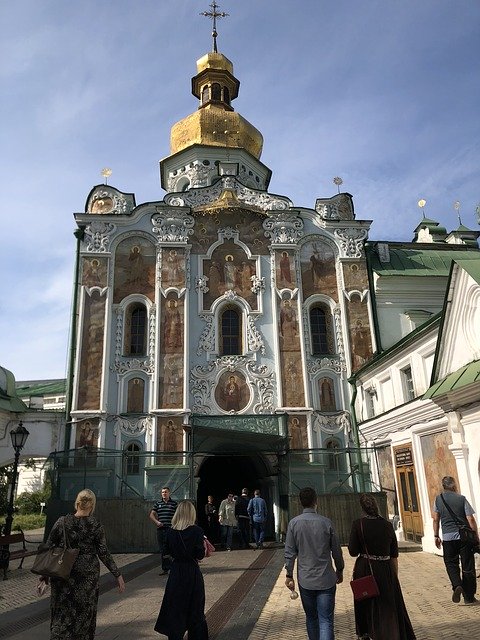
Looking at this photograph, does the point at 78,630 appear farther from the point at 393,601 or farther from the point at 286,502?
the point at 286,502

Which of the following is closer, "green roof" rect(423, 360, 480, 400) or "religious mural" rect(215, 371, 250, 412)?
"green roof" rect(423, 360, 480, 400)

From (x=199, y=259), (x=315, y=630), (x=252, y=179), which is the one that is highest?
(x=252, y=179)

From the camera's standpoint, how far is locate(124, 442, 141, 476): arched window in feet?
59.4

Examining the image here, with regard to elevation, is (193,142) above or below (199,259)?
above

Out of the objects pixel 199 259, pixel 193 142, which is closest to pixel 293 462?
pixel 199 259

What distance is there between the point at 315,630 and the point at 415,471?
1041cm

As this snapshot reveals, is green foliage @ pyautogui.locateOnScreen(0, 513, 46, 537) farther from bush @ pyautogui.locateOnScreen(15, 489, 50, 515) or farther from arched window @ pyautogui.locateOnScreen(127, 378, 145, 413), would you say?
arched window @ pyautogui.locateOnScreen(127, 378, 145, 413)

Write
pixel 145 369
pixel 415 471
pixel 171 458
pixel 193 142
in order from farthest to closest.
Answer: pixel 193 142 < pixel 145 369 < pixel 171 458 < pixel 415 471

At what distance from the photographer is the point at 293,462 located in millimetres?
18344

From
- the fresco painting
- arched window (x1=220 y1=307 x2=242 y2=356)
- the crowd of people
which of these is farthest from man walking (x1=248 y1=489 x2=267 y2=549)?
Result: the crowd of people

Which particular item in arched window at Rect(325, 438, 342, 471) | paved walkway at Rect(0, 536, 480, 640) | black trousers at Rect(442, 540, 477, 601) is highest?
arched window at Rect(325, 438, 342, 471)

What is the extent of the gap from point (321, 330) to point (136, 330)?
727 centimetres

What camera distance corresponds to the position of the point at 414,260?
22500mm

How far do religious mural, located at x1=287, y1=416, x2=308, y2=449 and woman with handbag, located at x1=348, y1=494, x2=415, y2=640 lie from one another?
1361 cm
